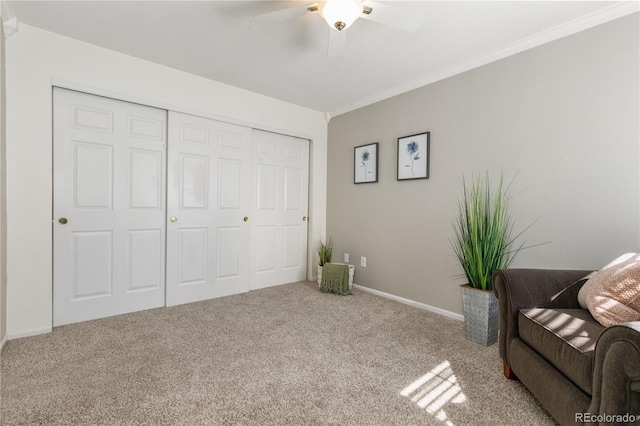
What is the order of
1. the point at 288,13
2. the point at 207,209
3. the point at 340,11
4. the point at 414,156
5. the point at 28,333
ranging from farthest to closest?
the point at 207,209
the point at 414,156
the point at 28,333
the point at 288,13
the point at 340,11

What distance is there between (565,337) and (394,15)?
1779 millimetres

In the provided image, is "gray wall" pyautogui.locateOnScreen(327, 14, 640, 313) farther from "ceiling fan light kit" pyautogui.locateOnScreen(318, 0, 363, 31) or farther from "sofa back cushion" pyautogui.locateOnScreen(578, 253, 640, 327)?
"ceiling fan light kit" pyautogui.locateOnScreen(318, 0, 363, 31)

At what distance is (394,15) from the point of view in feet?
5.43

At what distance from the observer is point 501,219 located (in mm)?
Result: 2320

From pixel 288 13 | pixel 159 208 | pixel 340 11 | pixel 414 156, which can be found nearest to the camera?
pixel 340 11

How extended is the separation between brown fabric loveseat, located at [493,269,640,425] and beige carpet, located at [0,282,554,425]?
0.23m

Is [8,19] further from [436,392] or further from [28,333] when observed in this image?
[436,392]

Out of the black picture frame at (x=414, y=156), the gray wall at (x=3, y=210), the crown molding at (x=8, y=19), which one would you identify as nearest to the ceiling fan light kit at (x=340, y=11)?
the black picture frame at (x=414, y=156)

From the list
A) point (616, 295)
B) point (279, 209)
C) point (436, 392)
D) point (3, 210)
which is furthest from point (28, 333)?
point (616, 295)

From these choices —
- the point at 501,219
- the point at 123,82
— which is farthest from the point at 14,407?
the point at 501,219

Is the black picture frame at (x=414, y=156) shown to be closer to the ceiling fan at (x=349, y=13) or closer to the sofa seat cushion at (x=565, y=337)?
the ceiling fan at (x=349, y=13)

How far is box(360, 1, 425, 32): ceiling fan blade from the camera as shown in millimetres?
1588

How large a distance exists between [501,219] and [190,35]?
9.15ft

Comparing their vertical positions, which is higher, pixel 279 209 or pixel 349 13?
pixel 349 13
